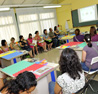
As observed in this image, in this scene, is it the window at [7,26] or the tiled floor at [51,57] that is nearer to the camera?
the tiled floor at [51,57]

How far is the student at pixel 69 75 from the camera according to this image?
4.43 ft

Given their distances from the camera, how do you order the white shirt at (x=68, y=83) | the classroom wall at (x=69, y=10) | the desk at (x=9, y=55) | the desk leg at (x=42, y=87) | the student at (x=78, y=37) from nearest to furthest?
1. the white shirt at (x=68, y=83)
2. the desk leg at (x=42, y=87)
3. the desk at (x=9, y=55)
4. the student at (x=78, y=37)
5. the classroom wall at (x=69, y=10)

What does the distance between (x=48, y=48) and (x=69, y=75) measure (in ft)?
18.1

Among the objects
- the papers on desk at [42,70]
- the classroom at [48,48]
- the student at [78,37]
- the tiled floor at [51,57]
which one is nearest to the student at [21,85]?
the classroom at [48,48]

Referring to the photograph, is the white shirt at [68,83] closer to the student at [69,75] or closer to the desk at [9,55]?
the student at [69,75]

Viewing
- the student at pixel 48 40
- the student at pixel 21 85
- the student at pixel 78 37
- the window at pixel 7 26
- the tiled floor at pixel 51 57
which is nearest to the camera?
the student at pixel 21 85

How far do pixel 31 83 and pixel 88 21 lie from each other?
23.9ft

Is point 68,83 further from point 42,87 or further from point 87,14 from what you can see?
point 87,14

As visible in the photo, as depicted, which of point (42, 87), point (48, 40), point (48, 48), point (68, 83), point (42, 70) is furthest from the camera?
point (48, 48)

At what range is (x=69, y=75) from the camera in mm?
1358

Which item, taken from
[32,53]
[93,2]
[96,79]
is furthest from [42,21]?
[96,79]

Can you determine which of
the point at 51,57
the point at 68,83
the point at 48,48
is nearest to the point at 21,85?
the point at 68,83

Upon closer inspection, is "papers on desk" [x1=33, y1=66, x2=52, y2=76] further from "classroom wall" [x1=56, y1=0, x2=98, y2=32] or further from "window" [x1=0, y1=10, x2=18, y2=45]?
"classroom wall" [x1=56, y1=0, x2=98, y2=32]

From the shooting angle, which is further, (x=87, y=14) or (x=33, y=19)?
(x=33, y=19)
